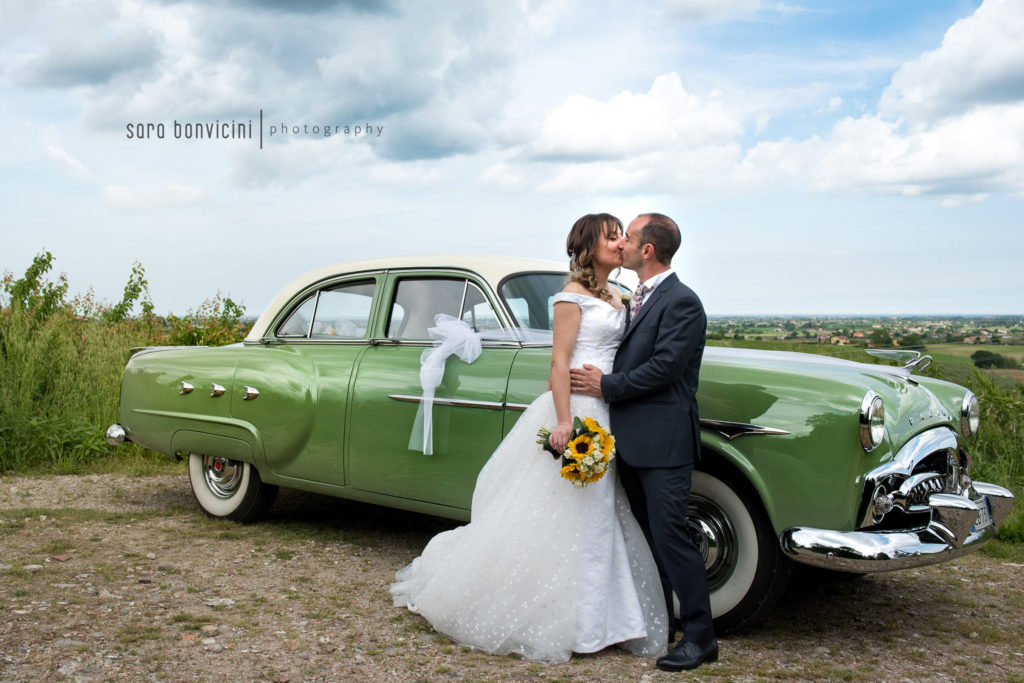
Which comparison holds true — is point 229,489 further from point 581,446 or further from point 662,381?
point 662,381

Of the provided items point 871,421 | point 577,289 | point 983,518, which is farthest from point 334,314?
point 983,518


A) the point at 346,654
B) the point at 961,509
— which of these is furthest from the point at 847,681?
the point at 346,654

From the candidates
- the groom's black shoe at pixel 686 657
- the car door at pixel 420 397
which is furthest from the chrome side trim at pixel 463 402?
the groom's black shoe at pixel 686 657

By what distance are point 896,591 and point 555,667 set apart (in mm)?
2361

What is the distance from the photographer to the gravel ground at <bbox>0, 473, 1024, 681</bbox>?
3635 mm

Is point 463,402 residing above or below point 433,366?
below

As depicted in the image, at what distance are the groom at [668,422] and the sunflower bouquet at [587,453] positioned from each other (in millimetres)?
114

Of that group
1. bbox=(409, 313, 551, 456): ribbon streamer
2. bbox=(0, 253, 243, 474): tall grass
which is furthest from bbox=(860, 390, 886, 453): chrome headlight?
bbox=(0, 253, 243, 474): tall grass

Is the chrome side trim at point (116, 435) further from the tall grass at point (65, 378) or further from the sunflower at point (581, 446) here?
the sunflower at point (581, 446)

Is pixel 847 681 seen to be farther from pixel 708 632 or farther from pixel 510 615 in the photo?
pixel 510 615

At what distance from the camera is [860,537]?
3541mm

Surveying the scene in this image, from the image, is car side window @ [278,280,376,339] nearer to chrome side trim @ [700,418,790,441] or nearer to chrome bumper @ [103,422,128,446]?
chrome bumper @ [103,422,128,446]

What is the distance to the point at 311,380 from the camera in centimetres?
537

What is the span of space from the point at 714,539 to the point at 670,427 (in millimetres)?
655
